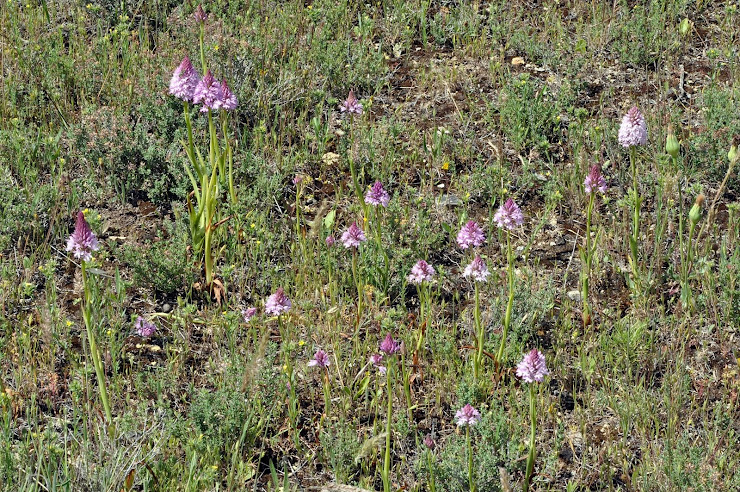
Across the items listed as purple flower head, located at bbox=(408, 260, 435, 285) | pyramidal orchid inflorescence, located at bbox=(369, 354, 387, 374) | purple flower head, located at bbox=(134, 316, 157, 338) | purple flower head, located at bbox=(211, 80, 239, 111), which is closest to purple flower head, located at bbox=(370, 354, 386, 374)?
pyramidal orchid inflorescence, located at bbox=(369, 354, 387, 374)

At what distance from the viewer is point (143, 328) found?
3967 mm

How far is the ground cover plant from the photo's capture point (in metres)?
3.44

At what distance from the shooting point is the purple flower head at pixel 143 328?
3.96 m

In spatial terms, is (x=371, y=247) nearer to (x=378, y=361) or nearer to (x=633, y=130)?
(x=378, y=361)

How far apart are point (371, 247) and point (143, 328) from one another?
45.2 inches

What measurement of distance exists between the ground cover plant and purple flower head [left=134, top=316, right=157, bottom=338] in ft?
0.30

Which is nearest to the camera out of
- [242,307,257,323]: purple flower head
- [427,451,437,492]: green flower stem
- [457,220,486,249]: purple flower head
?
[427,451,437,492]: green flower stem

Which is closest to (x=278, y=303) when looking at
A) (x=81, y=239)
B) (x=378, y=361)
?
(x=378, y=361)

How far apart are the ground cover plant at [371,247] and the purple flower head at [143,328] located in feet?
0.30

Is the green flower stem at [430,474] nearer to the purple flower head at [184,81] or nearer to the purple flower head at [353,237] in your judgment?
the purple flower head at [353,237]

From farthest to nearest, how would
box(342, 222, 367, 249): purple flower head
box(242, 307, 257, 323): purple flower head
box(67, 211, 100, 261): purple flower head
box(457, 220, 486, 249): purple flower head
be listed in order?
box(342, 222, 367, 249): purple flower head
box(242, 307, 257, 323): purple flower head
box(457, 220, 486, 249): purple flower head
box(67, 211, 100, 261): purple flower head

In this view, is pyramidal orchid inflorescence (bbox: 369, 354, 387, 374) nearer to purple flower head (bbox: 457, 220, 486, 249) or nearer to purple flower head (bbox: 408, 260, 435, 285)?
purple flower head (bbox: 408, 260, 435, 285)

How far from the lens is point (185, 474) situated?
323cm

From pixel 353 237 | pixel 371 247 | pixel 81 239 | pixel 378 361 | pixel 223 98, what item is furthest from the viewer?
pixel 371 247
